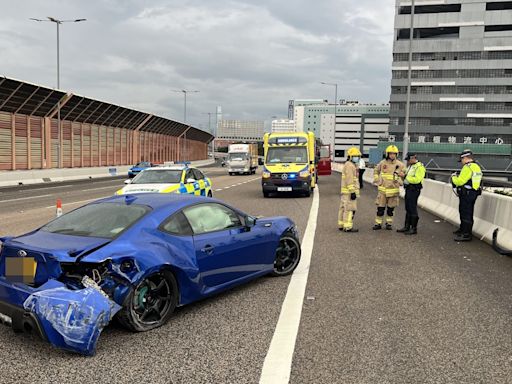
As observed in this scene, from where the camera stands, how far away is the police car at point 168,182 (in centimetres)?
1209

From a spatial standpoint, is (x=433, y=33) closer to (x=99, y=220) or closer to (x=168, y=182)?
(x=168, y=182)

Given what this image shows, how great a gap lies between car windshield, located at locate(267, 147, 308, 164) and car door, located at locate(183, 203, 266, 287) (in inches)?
541

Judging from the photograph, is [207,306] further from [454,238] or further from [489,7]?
[489,7]

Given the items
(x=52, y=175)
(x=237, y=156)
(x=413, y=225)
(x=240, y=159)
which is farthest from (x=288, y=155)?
(x=237, y=156)

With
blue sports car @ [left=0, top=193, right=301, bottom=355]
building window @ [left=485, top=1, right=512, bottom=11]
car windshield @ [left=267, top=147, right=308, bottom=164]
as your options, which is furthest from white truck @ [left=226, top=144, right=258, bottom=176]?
building window @ [left=485, top=1, right=512, bottom=11]

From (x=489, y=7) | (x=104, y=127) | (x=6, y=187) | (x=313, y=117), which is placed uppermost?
(x=489, y=7)

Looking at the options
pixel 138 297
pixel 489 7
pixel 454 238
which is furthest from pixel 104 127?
pixel 489 7

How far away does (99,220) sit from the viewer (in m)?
4.65

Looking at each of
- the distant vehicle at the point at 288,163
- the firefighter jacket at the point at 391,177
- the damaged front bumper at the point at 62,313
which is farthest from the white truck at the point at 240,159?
the damaged front bumper at the point at 62,313

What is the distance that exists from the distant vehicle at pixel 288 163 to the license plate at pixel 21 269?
47.9 feet

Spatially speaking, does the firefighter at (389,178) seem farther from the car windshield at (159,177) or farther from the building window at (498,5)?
the building window at (498,5)

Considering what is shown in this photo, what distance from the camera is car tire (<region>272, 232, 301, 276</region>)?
6.30 meters

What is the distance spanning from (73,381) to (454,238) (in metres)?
8.07

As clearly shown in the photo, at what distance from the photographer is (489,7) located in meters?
89.2
